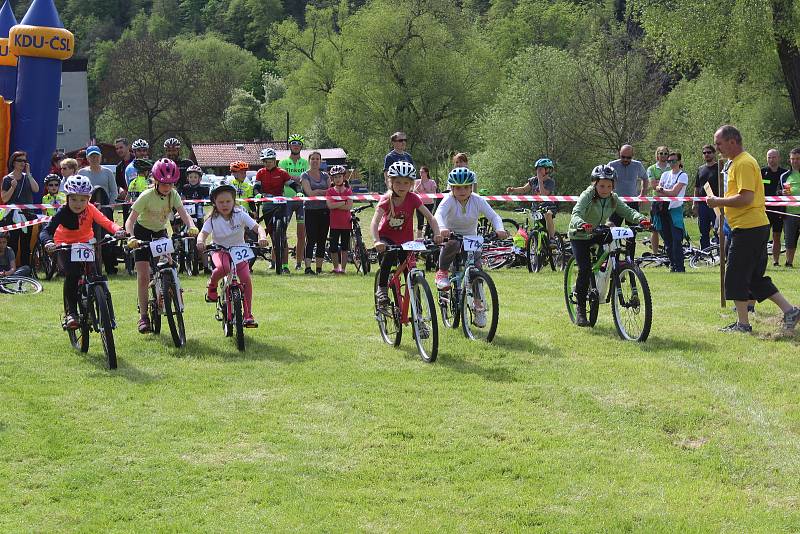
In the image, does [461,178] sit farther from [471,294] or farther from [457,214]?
[471,294]

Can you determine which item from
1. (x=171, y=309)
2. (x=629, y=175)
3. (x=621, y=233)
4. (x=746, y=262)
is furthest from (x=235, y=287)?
(x=629, y=175)

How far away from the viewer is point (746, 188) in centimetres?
1065

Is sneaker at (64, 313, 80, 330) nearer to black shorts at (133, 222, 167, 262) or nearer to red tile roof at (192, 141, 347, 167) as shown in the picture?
black shorts at (133, 222, 167, 262)

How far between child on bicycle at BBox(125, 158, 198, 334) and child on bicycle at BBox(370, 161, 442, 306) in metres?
2.03

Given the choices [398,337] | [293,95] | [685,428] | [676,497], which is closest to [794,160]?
[398,337]

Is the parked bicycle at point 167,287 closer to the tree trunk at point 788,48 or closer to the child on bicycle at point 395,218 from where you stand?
the child on bicycle at point 395,218

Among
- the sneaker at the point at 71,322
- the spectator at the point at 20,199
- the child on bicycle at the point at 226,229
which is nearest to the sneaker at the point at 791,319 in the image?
the child on bicycle at the point at 226,229

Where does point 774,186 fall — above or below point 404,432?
above

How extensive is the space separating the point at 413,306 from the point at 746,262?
10.9ft

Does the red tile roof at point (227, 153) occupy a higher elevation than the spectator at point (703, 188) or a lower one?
higher

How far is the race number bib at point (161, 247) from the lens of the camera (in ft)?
35.3

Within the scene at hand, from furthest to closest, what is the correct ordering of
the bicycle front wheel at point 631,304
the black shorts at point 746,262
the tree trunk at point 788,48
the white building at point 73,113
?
the white building at point 73,113 → the tree trunk at point 788,48 → the black shorts at point 746,262 → the bicycle front wheel at point 631,304

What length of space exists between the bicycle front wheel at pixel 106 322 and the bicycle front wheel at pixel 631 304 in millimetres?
4863

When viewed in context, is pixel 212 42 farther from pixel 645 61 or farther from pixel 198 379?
pixel 198 379
